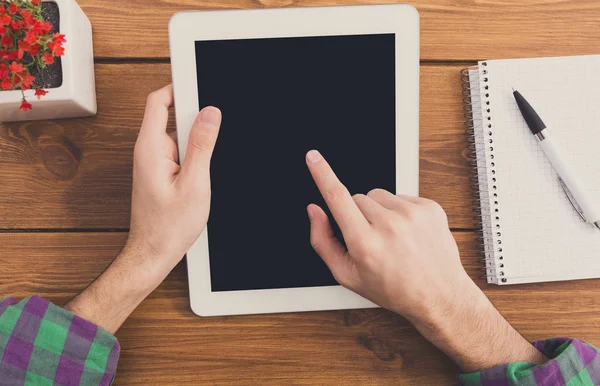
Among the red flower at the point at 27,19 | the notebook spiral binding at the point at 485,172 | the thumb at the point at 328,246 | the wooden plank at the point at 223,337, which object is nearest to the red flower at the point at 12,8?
the red flower at the point at 27,19

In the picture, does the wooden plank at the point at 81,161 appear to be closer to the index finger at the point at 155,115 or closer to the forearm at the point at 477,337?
the index finger at the point at 155,115

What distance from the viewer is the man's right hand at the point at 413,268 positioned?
647mm

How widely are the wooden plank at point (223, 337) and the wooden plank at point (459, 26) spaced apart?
1.11ft

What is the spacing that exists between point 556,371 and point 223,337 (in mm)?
514

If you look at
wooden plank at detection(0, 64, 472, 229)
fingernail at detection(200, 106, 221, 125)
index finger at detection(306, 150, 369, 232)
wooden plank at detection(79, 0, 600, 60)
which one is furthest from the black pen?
wooden plank at detection(0, 64, 472, 229)

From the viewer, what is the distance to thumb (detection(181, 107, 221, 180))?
67 centimetres

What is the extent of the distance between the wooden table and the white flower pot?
0.09 feet

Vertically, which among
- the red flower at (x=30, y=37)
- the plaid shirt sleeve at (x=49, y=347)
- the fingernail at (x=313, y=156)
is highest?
the red flower at (x=30, y=37)

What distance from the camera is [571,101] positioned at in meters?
0.79

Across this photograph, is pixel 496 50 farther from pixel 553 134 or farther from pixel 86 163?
pixel 86 163

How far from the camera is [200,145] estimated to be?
669mm

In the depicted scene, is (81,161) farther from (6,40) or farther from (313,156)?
(313,156)

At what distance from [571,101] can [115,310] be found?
817mm

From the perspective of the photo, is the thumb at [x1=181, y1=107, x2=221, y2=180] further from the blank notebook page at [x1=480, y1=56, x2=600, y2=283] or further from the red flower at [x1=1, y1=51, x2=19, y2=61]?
the blank notebook page at [x1=480, y1=56, x2=600, y2=283]
